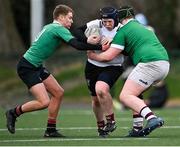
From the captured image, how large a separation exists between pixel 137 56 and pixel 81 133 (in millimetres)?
1812

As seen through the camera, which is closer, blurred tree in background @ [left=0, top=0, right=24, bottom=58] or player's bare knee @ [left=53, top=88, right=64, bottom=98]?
player's bare knee @ [left=53, top=88, right=64, bottom=98]

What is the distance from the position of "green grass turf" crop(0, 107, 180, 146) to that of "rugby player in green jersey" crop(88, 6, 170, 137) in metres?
Result: 0.58

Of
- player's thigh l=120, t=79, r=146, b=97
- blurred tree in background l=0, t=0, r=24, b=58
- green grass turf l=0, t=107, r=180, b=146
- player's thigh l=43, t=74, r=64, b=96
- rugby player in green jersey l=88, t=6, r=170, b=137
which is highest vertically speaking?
rugby player in green jersey l=88, t=6, r=170, b=137

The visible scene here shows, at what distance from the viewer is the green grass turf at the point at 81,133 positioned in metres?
13.2

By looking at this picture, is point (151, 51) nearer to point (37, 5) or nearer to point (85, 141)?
point (85, 141)

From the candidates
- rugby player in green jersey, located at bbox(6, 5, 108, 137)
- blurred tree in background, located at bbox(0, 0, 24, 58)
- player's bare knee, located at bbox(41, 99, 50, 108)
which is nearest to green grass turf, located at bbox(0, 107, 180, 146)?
rugby player in green jersey, located at bbox(6, 5, 108, 137)

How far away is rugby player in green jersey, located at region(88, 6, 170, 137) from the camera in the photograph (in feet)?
45.9

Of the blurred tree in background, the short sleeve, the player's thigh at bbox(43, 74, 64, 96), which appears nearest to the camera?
the short sleeve

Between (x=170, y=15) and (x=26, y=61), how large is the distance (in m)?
20.1

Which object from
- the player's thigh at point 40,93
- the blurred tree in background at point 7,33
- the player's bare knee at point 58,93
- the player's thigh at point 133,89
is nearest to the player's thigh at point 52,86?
the player's bare knee at point 58,93

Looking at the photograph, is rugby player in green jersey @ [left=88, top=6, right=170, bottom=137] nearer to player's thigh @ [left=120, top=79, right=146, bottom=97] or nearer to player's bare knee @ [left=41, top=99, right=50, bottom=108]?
player's thigh @ [left=120, top=79, right=146, bottom=97]

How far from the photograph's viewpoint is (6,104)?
26.9 meters

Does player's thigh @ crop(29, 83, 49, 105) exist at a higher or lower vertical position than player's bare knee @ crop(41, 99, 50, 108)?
higher

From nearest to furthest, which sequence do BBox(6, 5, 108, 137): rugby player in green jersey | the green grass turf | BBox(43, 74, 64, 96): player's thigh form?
the green grass turf
BBox(6, 5, 108, 137): rugby player in green jersey
BBox(43, 74, 64, 96): player's thigh
